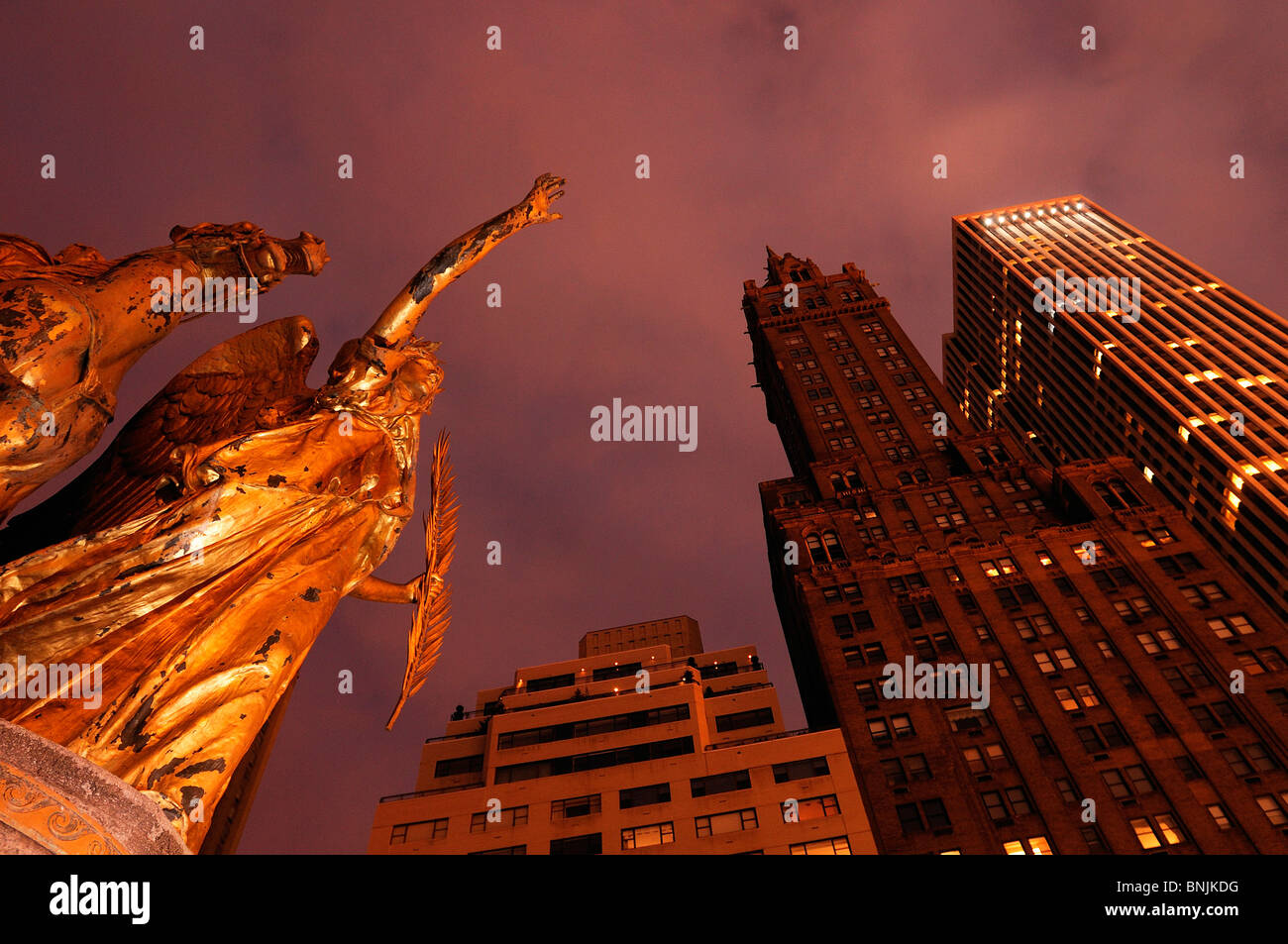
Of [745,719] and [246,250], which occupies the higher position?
[246,250]

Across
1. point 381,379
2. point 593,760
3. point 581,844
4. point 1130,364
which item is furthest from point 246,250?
point 1130,364

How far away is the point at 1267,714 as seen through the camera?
3750 cm

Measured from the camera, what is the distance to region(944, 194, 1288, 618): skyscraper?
62.7m

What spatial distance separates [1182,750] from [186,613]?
1749 inches

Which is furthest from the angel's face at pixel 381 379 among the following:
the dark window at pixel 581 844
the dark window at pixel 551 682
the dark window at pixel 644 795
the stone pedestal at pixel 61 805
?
the dark window at pixel 551 682

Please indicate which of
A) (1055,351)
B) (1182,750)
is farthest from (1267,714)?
(1055,351)

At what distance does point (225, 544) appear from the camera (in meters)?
6.87

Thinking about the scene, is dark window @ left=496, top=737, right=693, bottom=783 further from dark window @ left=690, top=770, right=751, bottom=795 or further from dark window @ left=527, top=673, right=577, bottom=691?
dark window @ left=527, top=673, right=577, bottom=691

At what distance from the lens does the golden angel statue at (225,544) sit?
229 inches

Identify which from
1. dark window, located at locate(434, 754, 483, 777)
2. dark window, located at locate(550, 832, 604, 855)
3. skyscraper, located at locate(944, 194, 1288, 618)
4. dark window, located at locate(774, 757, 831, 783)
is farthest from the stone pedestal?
skyscraper, located at locate(944, 194, 1288, 618)

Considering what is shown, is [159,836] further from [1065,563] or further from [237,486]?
[1065,563]

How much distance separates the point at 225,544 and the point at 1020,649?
4536cm

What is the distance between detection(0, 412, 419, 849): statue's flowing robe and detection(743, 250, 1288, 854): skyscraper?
3414 centimetres

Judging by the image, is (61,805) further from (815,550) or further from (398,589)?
(815,550)
